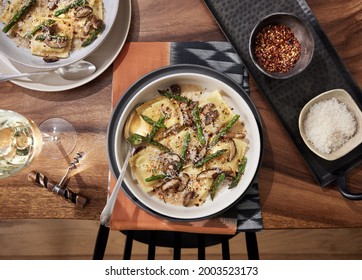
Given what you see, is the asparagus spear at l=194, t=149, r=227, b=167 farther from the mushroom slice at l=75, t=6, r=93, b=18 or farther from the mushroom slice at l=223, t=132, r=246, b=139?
the mushroom slice at l=75, t=6, r=93, b=18

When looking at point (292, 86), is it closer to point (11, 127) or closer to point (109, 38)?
point (109, 38)

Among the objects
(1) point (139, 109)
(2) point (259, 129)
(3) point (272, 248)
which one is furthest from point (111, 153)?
(3) point (272, 248)

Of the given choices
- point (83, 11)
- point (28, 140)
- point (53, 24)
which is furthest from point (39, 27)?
point (28, 140)

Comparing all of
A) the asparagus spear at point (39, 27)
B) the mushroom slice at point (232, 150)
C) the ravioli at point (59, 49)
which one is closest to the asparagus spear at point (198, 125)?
the mushroom slice at point (232, 150)

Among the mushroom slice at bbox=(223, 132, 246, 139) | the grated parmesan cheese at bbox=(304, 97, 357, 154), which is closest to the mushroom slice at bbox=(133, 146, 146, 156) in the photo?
the mushroom slice at bbox=(223, 132, 246, 139)

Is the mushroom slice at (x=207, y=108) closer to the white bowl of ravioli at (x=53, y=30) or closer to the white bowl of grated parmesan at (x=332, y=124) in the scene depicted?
the white bowl of grated parmesan at (x=332, y=124)

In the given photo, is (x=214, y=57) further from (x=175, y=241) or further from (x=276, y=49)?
(x=175, y=241)
